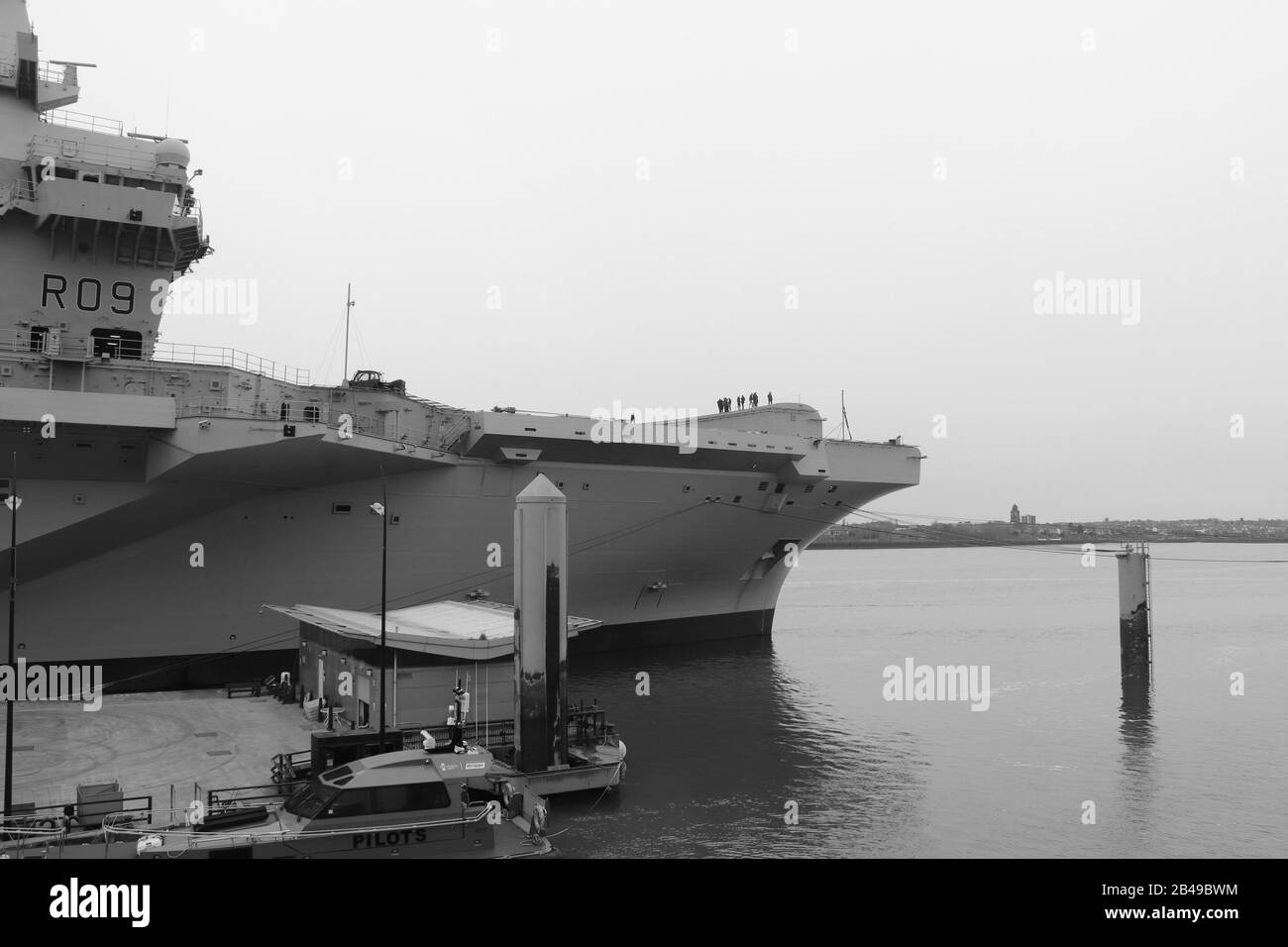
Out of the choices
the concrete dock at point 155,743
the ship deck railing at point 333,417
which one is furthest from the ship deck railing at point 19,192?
the concrete dock at point 155,743

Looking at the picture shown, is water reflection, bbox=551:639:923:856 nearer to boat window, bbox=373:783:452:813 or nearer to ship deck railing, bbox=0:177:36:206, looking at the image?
boat window, bbox=373:783:452:813

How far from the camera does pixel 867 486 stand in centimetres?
3062

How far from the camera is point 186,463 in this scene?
18875mm

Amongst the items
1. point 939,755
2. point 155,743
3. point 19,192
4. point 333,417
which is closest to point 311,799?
point 155,743

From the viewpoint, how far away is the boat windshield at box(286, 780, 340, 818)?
10.8 metres

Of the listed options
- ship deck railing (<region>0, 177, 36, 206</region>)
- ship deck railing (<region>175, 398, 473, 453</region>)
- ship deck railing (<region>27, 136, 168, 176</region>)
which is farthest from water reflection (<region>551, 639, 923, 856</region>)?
ship deck railing (<region>0, 177, 36, 206</region>)

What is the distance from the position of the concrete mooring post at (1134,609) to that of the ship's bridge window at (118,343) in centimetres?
2686

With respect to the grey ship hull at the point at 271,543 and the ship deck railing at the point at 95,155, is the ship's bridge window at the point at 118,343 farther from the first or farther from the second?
the ship deck railing at the point at 95,155

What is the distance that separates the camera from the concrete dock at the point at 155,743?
41.6 feet

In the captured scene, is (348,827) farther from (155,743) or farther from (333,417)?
(333,417)

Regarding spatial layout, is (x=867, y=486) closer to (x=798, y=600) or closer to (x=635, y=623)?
(x=635, y=623)

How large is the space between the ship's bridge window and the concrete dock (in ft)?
25.4
